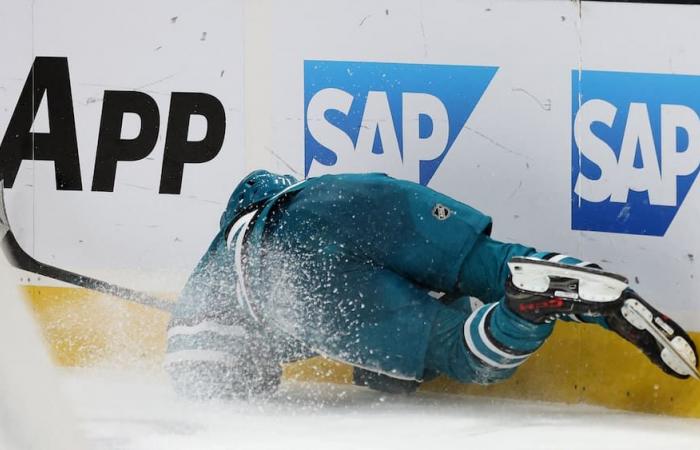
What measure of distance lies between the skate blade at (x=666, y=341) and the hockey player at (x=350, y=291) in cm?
23

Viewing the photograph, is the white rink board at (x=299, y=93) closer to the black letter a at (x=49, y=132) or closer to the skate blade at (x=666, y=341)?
the black letter a at (x=49, y=132)

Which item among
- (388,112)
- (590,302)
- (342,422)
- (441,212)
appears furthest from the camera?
(388,112)

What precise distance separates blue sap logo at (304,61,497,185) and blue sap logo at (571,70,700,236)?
275mm

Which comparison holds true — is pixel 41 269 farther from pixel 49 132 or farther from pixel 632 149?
pixel 632 149

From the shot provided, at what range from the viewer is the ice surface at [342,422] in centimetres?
239

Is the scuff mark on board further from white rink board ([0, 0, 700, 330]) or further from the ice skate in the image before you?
the ice skate

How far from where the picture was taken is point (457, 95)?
2988mm

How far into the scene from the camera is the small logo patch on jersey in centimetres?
278

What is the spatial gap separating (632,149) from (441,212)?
0.51 metres

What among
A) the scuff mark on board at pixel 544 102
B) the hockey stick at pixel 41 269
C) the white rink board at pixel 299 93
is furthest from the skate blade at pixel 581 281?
the hockey stick at pixel 41 269

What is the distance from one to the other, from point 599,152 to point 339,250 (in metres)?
0.69

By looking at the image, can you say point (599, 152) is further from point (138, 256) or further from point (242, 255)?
point (138, 256)

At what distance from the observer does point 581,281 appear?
2.42 meters

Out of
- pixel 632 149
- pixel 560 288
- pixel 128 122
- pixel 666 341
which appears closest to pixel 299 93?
pixel 128 122
